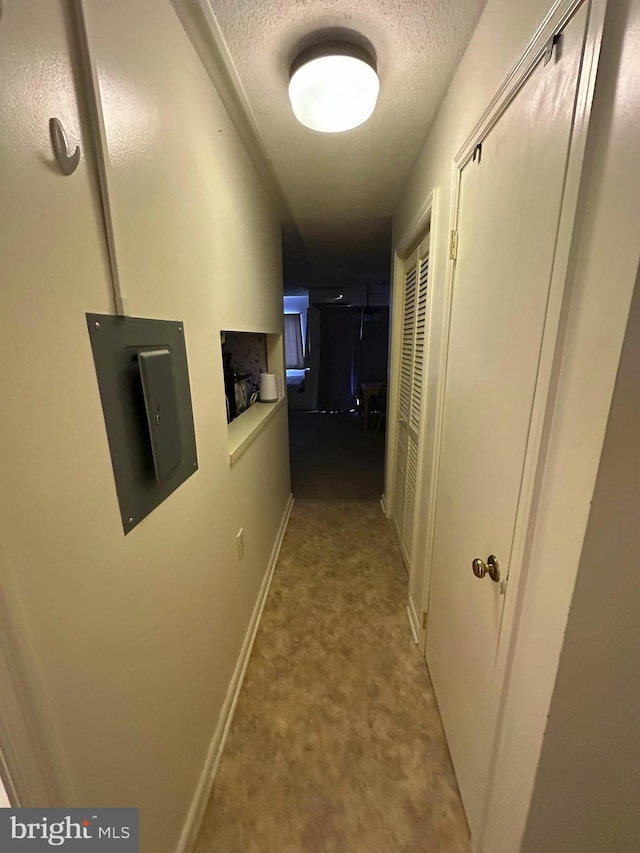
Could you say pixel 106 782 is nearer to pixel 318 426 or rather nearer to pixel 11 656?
pixel 11 656

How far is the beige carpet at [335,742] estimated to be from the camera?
1022mm

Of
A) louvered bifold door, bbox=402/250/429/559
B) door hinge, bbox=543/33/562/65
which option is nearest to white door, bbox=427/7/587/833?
door hinge, bbox=543/33/562/65

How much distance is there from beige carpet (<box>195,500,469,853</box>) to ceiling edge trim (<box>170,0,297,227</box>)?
2.32 meters

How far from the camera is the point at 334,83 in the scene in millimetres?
1063

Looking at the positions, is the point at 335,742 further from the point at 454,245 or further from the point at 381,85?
the point at 381,85

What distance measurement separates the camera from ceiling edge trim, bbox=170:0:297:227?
3.03 feet

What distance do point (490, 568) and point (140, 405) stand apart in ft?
3.07

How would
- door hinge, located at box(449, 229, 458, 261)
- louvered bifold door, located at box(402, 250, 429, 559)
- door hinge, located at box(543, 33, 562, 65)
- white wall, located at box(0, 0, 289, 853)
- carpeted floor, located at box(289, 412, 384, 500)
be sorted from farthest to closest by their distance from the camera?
carpeted floor, located at box(289, 412, 384, 500) < louvered bifold door, located at box(402, 250, 429, 559) < door hinge, located at box(449, 229, 458, 261) < door hinge, located at box(543, 33, 562, 65) < white wall, located at box(0, 0, 289, 853)

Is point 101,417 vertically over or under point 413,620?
over

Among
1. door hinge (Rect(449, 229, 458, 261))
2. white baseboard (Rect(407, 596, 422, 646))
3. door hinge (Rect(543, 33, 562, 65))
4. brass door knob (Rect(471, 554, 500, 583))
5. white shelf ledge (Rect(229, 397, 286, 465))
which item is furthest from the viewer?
Result: white baseboard (Rect(407, 596, 422, 646))

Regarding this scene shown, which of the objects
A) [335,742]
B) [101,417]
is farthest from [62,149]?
[335,742]

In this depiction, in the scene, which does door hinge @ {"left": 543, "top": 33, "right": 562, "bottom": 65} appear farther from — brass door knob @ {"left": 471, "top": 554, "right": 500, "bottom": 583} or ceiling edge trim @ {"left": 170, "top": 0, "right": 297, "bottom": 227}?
brass door knob @ {"left": 471, "top": 554, "right": 500, "bottom": 583}

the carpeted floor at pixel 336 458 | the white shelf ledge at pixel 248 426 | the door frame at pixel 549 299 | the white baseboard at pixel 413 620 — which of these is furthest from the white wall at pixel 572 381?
the carpeted floor at pixel 336 458

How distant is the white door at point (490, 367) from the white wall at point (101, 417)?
0.85 metres
